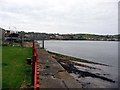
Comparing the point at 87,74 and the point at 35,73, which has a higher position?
the point at 35,73

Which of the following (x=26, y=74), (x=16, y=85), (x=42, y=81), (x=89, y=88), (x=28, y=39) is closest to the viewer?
(x=16, y=85)

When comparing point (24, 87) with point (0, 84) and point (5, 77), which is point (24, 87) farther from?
point (5, 77)

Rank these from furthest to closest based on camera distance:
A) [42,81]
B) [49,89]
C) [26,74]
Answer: [26,74] → [42,81] → [49,89]

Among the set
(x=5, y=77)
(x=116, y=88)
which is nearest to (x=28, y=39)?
(x=116, y=88)

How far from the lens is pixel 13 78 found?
44.3ft

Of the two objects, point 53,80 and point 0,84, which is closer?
point 0,84

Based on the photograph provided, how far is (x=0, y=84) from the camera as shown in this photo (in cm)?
1185

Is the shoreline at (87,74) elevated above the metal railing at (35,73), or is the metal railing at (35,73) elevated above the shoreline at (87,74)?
the metal railing at (35,73)

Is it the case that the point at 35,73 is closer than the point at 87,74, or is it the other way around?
the point at 35,73

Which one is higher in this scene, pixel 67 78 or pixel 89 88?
pixel 67 78

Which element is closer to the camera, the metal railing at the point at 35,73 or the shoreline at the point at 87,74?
the metal railing at the point at 35,73

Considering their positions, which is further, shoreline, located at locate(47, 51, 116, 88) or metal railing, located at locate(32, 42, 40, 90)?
shoreline, located at locate(47, 51, 116, 88)

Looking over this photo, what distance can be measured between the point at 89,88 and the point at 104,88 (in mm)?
1729

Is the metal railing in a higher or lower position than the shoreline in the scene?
higher
